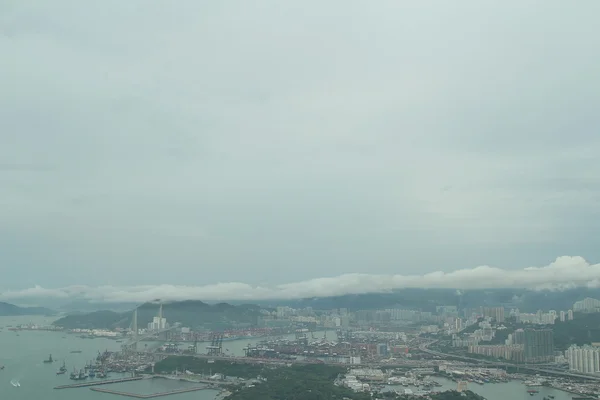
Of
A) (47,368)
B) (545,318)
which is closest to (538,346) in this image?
(545,318)

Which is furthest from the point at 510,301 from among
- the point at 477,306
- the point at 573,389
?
the point at 573,389

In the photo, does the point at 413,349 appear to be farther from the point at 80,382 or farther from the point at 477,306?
the point at 477,306

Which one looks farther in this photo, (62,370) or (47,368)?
(47,368)

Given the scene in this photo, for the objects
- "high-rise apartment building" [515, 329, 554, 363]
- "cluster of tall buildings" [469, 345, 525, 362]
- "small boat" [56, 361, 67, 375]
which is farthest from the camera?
"cluster of tall buildings" [469, 345, 525, 362]

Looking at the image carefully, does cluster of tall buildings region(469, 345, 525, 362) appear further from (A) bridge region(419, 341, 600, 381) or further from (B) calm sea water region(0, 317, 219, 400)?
(B) calm sea water region(0, 317, 219, 400)

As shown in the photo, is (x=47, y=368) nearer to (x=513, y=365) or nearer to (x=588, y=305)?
(x=513, y=365)

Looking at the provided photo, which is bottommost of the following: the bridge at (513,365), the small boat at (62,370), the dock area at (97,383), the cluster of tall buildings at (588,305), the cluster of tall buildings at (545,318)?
the bridge at (513,365)

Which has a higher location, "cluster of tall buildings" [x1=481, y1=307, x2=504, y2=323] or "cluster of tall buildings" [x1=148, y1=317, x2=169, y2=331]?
"cluster of tall buildings" [x1=481, y1=307, x2=504, y2=323]

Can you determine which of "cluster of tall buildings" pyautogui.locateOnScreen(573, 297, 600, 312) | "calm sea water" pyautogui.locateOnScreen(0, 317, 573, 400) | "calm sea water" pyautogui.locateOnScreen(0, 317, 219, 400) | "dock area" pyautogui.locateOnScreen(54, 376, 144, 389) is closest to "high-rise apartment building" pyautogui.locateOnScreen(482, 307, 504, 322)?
"cluster of tall buildings" pyautogui.locateOnScreen(573, 297, 600, 312)

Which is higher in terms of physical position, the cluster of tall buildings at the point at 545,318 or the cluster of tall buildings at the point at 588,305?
the cluster of tall buildings at the point at 588,305

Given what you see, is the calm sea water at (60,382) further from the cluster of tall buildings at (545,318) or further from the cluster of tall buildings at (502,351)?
the cluster of tall buildings at (545,318)

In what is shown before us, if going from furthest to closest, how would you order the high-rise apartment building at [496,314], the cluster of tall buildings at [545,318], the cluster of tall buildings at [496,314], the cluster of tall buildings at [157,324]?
the high-rise apartment building at [496,314]
the cluster of tall buildings at [496,314]
the cluster of tall buildings at [157,324]
the cluster of tall buildings at [545,318]

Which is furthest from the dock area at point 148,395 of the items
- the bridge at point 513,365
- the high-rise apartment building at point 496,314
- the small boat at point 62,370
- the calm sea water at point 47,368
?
the high-rise apartment building at point 496,314
